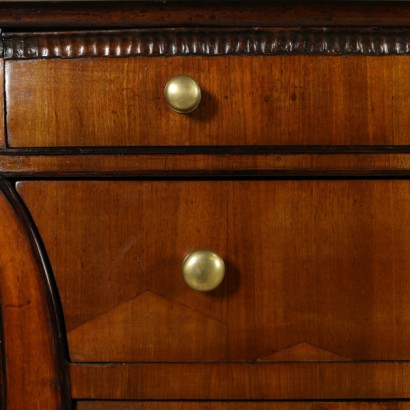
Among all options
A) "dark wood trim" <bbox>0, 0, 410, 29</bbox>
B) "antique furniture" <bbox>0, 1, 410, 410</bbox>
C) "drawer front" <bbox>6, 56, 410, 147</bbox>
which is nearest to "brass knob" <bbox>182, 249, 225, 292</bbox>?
"antique furniture" <bbox>0, 1, 410, 410</bbox>

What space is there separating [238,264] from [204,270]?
4 cm

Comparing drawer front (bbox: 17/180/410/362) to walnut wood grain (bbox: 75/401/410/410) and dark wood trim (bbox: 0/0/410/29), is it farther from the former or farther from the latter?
dark wood trim (bbox: 0/0/410/29)

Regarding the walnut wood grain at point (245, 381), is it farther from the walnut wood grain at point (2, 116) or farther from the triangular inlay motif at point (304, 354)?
the walnut wood grain at point (2, 116)

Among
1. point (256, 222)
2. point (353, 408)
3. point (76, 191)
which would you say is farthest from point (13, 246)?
point (353, 408)

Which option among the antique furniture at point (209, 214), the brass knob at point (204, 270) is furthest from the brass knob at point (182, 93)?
the brass knob at point (204, 270)

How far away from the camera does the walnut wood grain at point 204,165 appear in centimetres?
49

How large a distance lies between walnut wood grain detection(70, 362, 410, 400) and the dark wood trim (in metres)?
0.31

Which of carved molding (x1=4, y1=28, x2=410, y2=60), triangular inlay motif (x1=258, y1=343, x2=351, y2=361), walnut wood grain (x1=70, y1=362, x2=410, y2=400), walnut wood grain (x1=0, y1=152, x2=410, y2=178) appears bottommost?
walnut wood grain (x1=70, y1=362, x2=410, y2=400)

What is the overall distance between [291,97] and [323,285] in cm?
18

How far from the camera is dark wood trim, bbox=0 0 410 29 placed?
0.48 meters

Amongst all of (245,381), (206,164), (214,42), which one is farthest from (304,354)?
→ (214,42)

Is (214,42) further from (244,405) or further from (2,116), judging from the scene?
(244,405)

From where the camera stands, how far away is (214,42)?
0.49 meters

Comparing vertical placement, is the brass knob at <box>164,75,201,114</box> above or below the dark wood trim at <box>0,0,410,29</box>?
below
